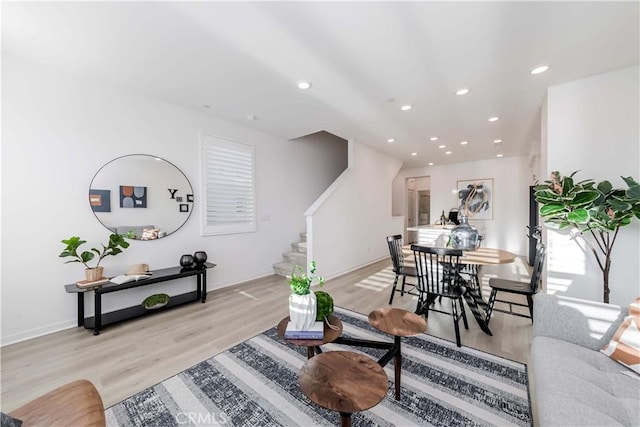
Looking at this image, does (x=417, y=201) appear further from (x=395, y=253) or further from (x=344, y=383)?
(x=344, y=383)

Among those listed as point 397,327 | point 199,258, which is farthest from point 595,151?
point 199,258

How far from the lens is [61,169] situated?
257 cm

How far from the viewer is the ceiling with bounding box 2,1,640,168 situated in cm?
174

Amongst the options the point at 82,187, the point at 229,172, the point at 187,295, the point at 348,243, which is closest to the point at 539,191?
the point at 348,243

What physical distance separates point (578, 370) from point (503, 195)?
6536mm

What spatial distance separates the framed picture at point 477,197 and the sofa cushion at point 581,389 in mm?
5820

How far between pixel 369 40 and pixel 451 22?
0.61m

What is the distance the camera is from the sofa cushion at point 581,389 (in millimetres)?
1032

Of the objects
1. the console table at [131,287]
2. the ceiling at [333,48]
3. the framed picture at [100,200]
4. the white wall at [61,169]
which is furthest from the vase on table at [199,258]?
the ceiling at [333,48]

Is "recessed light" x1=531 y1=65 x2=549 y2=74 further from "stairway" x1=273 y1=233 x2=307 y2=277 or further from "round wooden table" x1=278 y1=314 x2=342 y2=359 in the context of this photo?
"stairway" x1=273 y1=233 x2=307 y2=277

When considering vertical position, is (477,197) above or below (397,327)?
above

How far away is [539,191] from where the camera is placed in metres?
2.39

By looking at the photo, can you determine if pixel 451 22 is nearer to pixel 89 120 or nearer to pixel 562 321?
pixel 562 321

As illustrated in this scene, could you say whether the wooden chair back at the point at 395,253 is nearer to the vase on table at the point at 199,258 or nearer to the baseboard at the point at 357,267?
the baseboard at the point at 357,267
